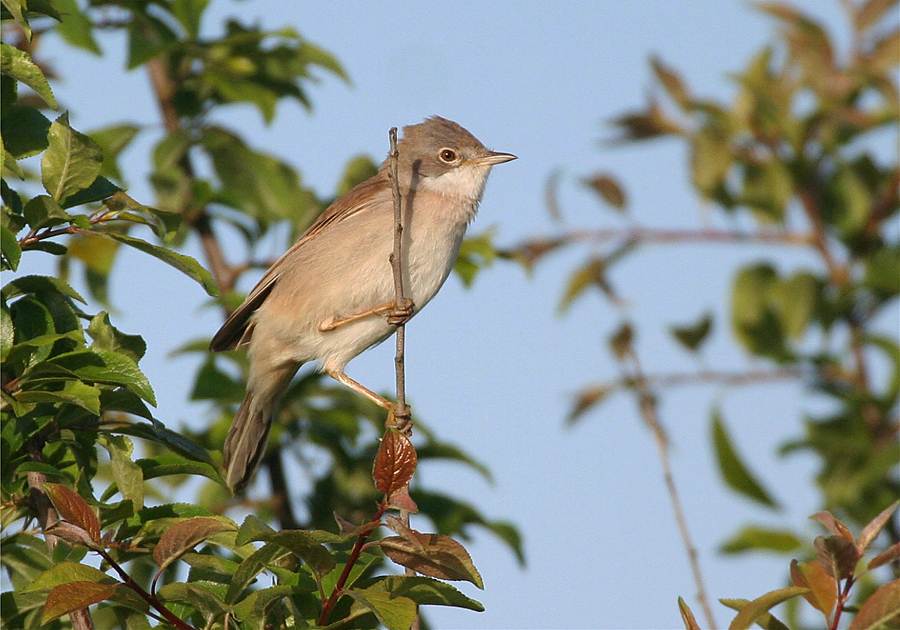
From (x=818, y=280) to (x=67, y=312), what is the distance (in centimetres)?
328

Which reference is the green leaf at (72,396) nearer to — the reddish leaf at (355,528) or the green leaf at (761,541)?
the reddish leaf at (355,528)

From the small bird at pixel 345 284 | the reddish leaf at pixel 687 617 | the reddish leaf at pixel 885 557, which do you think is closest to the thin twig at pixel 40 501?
the reddish leaf at pixel 687 617

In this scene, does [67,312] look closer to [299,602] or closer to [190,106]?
[299,602]

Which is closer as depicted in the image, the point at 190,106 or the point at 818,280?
the point at 818,280

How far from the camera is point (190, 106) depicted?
5176mm

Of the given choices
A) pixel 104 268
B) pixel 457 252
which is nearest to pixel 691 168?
pixel 457 252

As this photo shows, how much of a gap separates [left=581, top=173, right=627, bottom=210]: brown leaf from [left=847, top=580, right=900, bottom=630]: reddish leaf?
270 centimetres

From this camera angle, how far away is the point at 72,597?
2170mm

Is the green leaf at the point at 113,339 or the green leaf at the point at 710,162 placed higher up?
the green leaf at the point at 710,162

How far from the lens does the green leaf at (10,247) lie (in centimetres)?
248

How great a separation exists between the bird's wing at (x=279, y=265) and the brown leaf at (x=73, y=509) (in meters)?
2.62

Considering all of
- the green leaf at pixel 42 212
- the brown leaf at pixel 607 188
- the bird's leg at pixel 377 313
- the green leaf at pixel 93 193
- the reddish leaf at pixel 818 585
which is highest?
the brown leaf at pixel 607 188

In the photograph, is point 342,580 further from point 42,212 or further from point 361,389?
point 361,389

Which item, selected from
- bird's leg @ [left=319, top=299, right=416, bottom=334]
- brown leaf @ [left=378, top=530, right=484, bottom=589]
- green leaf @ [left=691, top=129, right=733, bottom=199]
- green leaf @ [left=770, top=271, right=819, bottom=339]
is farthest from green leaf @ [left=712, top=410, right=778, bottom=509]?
brown leaf @ [left=378, top=530, right=484, bottom=589]
